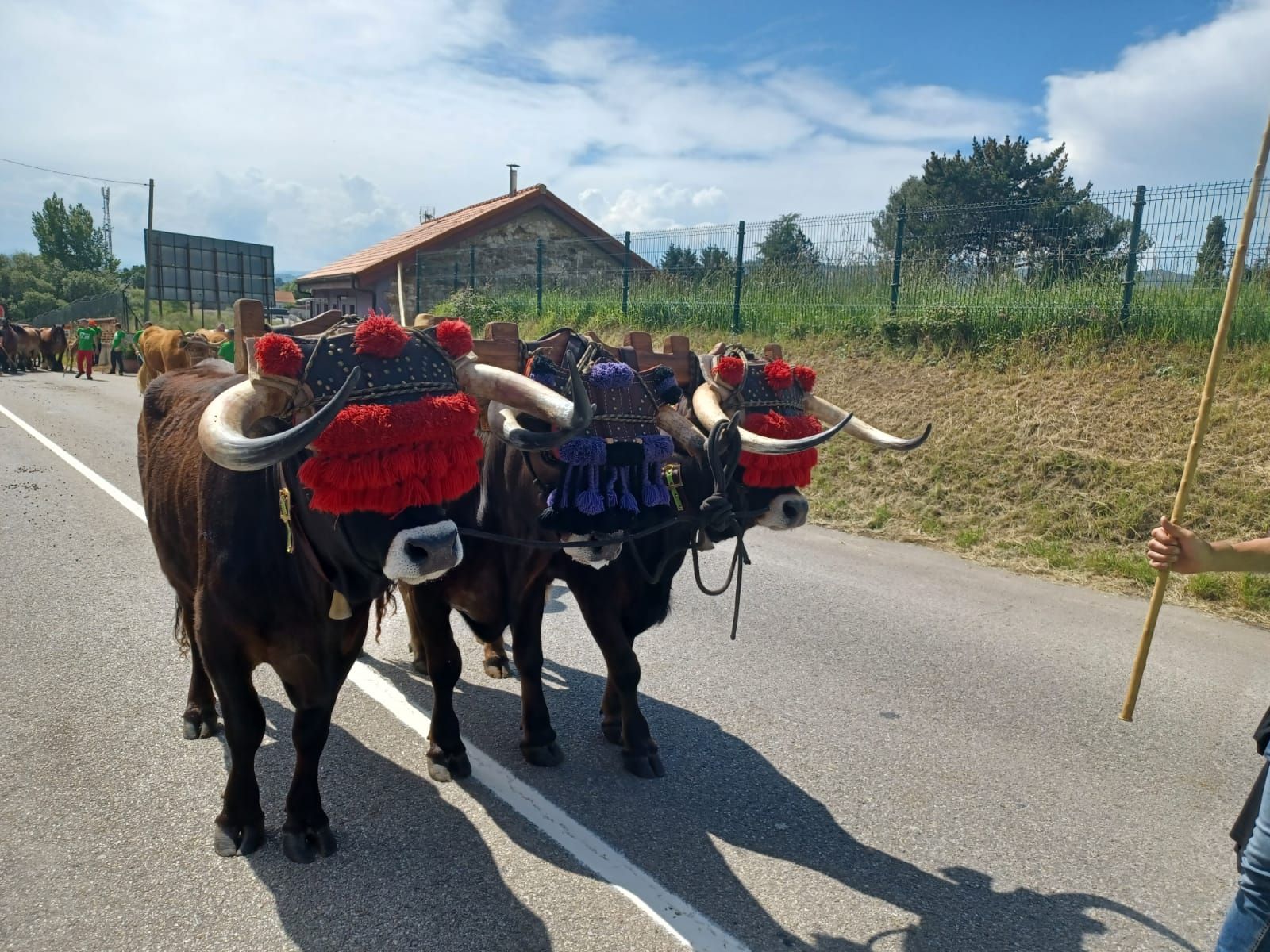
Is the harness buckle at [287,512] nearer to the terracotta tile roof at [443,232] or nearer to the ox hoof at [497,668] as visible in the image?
the ox hoof at [497,668]

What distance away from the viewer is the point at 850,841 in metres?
3.40

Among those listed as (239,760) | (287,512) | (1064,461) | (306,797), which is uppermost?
(287,512)

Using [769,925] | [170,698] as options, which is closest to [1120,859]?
[769,925]

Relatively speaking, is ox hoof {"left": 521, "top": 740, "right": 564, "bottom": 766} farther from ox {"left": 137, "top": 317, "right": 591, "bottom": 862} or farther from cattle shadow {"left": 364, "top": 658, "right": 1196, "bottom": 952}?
ox {"left": 137, "top": 317, "right": 591, "bottom": 862}

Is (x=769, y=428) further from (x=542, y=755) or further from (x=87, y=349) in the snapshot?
(x=87, y=349)

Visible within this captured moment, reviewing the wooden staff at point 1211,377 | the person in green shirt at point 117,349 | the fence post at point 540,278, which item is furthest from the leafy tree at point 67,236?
the wooden staff at point 1211,377

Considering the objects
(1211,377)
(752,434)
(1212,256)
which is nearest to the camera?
(1211,377)

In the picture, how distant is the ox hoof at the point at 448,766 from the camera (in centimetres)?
381

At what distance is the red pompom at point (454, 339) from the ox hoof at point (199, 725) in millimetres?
2176

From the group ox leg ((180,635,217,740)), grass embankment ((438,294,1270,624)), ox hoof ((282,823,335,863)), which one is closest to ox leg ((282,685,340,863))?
ox hoof ((282,823,335,863))

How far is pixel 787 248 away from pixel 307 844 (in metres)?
12.9

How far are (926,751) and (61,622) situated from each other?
16.9ft

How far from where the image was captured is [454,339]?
3.33m

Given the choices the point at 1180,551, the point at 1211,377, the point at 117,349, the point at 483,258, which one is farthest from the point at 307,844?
the point at 117,349
